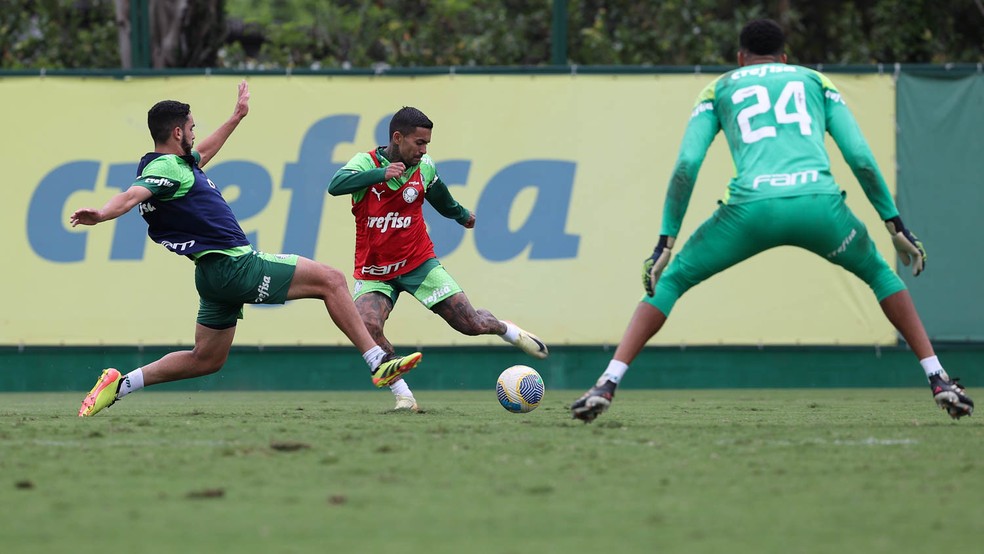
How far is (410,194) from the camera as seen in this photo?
9.68 meters

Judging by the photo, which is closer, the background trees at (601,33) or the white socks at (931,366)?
the white socks at (931,366)

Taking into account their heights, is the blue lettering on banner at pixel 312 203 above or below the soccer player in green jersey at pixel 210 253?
above

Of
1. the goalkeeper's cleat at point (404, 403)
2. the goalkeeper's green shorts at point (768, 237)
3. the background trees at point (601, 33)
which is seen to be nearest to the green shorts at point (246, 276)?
the goalkeeper's cleat at point (404, 403)

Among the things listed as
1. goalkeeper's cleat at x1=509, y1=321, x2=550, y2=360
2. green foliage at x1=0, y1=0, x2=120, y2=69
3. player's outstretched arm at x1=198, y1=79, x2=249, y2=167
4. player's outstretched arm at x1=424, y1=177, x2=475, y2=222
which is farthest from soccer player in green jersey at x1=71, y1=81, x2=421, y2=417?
green foliage at x1=0, y1=0, x2=120, y2=69

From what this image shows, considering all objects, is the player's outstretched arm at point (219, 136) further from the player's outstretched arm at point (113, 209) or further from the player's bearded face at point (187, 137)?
the player's outstretched arm at point (113, 209)

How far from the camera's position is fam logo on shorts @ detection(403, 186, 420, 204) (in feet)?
31.7

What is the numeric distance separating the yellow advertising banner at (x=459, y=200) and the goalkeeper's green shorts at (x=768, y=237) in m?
6.70

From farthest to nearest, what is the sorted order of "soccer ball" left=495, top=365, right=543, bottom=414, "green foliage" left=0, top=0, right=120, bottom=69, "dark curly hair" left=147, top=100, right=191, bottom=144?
"green foliage" left=0, top=0, right=120, bottom=69 < "soccer ball" left=495, top=365, right=543, bottom=414 < "dark curly hair" left=147, top=100, right=191, bottom=144

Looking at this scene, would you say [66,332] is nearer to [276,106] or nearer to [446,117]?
[276,106]

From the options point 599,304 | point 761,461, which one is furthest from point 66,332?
point 761,461

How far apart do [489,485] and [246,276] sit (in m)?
3.71

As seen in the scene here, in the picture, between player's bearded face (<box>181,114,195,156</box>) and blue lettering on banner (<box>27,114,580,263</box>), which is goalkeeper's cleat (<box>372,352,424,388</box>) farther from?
blue lettering on banner (<box>27,114,580,263</box>)

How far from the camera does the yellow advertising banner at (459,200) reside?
45.4ft

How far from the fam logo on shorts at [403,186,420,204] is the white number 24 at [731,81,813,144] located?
314 centimetres
